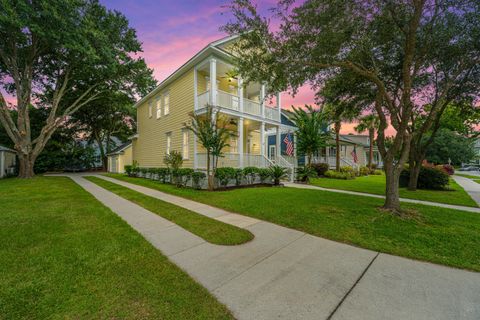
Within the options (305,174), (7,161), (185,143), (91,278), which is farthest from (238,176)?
(7,161)

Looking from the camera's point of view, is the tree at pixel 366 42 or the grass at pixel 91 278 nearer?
the grass at pixel 91 278

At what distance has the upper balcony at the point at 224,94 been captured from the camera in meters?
11.4

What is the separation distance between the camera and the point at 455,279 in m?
2.75

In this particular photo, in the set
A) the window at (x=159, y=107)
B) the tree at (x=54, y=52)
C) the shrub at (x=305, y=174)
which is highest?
the tree at (x=54, y=52)

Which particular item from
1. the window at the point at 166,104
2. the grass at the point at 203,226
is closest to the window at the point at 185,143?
the window at the point at 166,104

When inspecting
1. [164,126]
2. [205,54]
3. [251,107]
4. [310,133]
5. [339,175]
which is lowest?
[339,175]

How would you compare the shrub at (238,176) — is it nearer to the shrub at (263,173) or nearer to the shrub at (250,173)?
the shrub at (250,173)

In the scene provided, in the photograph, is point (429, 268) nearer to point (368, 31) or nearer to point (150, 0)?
point (368, 31)

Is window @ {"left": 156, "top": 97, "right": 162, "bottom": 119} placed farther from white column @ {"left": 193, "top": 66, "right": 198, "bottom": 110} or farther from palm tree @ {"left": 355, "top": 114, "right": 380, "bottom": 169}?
palm tree @ {"left": 355, "top": 114, "right": 380, "bottom": 169}

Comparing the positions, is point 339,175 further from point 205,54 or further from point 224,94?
point 205,54

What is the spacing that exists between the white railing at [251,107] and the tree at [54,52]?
9742mm

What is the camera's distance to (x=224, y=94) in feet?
39.1

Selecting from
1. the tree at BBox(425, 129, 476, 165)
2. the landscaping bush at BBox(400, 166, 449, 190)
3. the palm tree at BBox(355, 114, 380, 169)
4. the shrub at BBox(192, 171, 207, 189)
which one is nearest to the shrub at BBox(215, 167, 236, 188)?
the shrub at BBox(192, 171, 207, 189)

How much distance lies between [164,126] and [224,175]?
7.87 m
